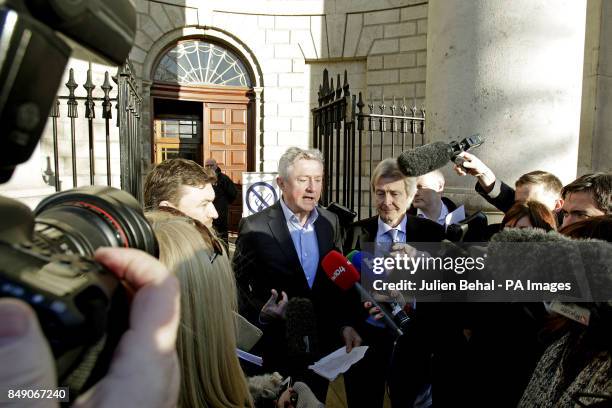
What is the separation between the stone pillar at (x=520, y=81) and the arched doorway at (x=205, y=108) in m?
6.74

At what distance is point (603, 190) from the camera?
6.53 ft

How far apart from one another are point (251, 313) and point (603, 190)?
177 centimetres

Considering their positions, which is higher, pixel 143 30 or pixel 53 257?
pixel 143 30

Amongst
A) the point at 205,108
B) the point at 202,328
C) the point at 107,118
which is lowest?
the point at 202,328

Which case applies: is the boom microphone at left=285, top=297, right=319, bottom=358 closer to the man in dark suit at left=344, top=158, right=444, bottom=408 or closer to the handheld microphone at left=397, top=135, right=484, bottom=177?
the man in dark suit at left=344, top=158, right=444, bottom=408

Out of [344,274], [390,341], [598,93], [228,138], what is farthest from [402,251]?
[228,138]

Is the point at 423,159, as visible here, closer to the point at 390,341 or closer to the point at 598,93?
the point at 390,341

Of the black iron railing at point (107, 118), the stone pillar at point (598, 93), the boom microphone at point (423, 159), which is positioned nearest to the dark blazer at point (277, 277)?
the boom microphone at point (423, 159)

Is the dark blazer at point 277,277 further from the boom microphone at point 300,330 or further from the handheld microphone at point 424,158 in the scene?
the handheld microphone at point 424,158

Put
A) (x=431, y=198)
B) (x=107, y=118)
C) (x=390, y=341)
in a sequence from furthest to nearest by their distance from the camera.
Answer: (x=107, y=118) < (x=431, y=198) < (x=390, y=341)

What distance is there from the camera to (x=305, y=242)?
2.72 m

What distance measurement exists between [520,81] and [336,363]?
98.6 inches

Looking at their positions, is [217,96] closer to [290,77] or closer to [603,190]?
[290,77]

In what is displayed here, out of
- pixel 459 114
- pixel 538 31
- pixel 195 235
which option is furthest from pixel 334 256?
pixel 538 31
